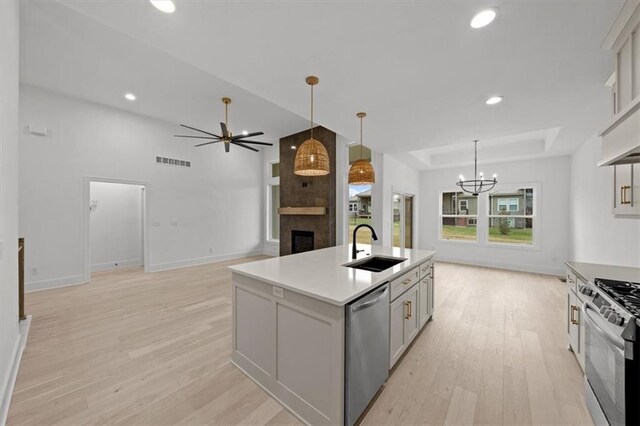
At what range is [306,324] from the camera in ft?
5.37

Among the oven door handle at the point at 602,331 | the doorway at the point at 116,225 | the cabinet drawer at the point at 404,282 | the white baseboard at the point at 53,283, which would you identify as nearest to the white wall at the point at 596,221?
the oven door handle at the point at 602,331

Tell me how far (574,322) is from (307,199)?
4.99m

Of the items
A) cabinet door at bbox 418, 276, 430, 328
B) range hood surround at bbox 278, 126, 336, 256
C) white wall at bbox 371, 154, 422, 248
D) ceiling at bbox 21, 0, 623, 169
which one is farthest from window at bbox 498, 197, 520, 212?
cabinet door at bbox 418, 276, 430, 328

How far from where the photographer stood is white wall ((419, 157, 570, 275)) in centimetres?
549

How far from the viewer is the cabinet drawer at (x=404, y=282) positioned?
208 cm

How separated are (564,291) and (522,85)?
3.93m

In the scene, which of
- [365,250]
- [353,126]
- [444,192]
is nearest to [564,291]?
[444,192]

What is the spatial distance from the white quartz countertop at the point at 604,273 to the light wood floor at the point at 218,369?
908mm

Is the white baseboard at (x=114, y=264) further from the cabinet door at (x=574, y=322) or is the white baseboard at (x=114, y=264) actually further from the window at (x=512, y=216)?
the window at (x=512, y=216)

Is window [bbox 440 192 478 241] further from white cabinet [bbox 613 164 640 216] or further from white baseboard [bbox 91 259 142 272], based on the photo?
white baseboard [bbox 91 259 142 272]

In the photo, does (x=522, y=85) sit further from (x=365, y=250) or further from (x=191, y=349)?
(x=191, y=349)

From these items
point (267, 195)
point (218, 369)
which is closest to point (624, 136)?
point (218, 369)

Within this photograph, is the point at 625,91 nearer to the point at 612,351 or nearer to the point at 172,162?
the point at 612,351

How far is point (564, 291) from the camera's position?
4.33 metres
